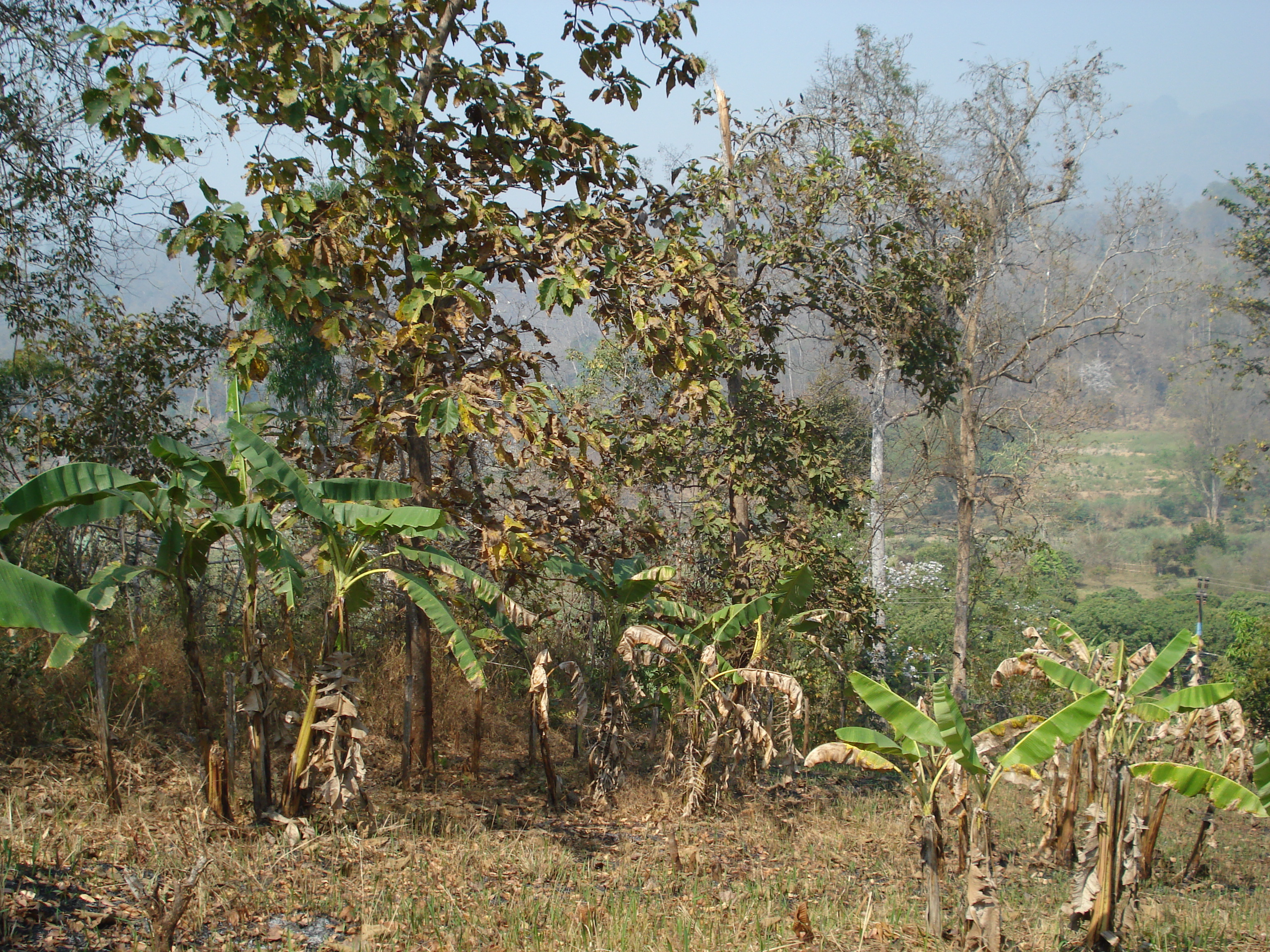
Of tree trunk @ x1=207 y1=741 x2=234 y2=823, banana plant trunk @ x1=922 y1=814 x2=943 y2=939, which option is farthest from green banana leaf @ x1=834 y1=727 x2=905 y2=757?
tree trunk @ x1=207 y1=741 x2=234 y2=823

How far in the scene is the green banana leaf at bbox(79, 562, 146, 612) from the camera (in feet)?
15.9

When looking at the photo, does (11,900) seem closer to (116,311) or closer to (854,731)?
(854,731)

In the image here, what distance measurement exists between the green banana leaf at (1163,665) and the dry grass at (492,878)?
1.53m

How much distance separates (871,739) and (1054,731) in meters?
1.07

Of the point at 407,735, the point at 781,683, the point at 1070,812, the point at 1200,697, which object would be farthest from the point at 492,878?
the point at 1070,812

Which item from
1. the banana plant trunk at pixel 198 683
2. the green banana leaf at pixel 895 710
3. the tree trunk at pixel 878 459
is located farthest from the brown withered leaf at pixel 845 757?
the tree trunk at pixel 878 459

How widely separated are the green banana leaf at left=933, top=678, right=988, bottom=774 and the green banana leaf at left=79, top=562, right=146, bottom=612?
4588mm

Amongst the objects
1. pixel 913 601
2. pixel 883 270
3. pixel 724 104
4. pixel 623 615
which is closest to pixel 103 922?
pixel 623 615

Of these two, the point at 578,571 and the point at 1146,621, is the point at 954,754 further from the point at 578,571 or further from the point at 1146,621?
the point at 1146,621

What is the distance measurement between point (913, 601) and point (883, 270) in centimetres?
1604

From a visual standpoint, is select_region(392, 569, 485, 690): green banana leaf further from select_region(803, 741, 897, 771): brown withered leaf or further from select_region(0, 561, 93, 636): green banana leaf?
select_region(0, 561, 93, 636): green banana leaf

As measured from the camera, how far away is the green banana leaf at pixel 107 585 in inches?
191

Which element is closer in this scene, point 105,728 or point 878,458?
point 105,728

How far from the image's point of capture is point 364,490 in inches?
226
